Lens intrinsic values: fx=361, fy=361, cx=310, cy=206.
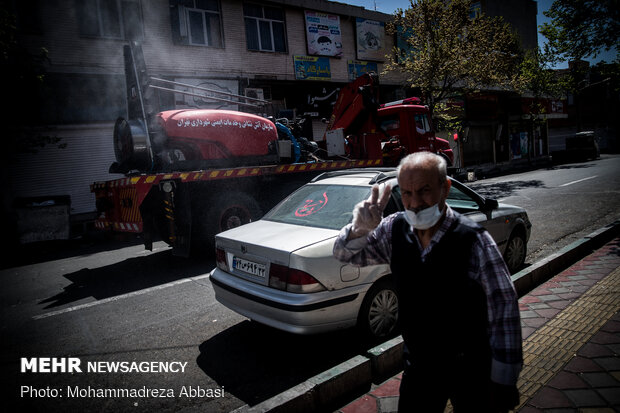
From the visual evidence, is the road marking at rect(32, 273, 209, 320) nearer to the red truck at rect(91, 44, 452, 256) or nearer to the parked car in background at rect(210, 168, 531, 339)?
the red truck at rect(91, 44, 452, 256)

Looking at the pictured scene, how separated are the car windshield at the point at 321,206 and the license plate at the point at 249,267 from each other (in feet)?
2.15

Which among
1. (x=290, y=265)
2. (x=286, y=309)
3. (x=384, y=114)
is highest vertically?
(x=384, y=114)

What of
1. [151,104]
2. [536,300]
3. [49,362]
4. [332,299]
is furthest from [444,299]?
[151,104]

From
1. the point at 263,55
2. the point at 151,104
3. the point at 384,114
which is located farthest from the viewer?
the point at 263,55

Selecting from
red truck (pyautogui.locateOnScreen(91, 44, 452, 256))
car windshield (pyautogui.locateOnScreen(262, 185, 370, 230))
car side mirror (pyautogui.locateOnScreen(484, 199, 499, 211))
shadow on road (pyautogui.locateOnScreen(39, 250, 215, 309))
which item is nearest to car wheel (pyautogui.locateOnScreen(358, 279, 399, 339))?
car windshield (pyautogui.locateOnScreen(262, 185, 370, 230))

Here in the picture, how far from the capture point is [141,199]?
19.8ft

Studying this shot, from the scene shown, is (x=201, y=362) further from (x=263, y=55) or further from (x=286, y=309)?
(x=263, y=55)

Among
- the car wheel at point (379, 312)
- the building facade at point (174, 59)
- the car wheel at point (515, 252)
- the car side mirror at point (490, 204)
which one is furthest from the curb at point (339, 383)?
the building facade at point (174, 59)

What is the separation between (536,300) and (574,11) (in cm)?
1209

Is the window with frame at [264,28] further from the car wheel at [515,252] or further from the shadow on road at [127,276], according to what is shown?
the car wheel at [515,252]

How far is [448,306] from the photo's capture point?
154 centimetres

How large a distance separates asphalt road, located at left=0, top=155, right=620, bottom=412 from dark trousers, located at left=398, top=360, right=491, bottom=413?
4.49 ft

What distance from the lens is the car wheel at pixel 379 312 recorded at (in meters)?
3.10

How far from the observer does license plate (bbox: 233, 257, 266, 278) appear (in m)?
3.06
